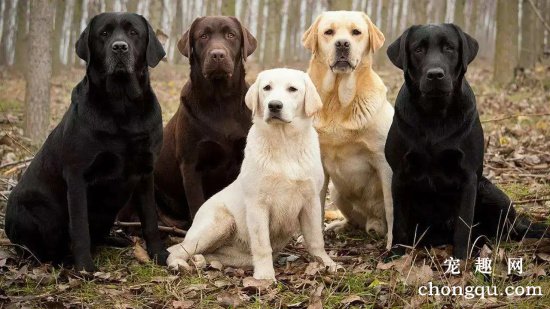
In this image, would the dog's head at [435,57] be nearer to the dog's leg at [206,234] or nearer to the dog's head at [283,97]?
the dog's head at [283,97]

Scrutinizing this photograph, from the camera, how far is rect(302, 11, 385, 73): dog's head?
15.4 ft

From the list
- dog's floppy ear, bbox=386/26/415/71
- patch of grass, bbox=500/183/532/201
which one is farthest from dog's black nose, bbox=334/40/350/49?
patch of grass, bbox=500/183/532/201

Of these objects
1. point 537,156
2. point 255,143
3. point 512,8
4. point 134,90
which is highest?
point 512,8

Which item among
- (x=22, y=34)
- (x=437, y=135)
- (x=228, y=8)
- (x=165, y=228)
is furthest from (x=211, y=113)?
(x=22, y=34)

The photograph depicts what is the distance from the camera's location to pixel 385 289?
361 centimetres

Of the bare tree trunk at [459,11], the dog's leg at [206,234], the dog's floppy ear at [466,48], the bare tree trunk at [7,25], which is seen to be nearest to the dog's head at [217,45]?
the dog's leg at [206,234]

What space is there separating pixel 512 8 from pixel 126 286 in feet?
37.0

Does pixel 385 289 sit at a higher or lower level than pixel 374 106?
lower

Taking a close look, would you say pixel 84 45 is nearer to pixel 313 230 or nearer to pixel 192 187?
pixel 192 187

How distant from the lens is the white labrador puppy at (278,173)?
3.98m

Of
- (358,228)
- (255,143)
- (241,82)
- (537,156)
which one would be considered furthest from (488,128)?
(255,143)

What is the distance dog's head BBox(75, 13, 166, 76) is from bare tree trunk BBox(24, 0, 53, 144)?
4.03m

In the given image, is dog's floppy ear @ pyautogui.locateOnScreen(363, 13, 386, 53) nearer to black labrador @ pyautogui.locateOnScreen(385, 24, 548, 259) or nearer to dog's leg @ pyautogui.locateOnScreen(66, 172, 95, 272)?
black labrador @ pyautogui.locateOnScreen(385, 24, 548, 259)

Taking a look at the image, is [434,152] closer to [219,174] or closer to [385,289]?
[385,289]
